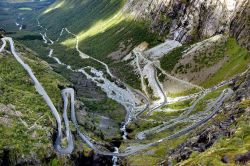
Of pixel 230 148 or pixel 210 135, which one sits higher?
pixel 210 135

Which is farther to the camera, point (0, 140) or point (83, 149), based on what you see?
point (83, 149)

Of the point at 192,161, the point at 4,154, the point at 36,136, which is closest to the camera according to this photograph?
the point at 192,161

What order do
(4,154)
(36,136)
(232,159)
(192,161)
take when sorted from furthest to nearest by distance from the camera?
(36,136), (4,154), (192,161), (232,159)

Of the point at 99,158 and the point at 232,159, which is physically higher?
the point at 99,158

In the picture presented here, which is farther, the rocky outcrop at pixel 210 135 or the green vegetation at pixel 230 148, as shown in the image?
the rocky outcrop at pixel 210 135

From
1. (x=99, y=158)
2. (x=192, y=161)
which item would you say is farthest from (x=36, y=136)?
(x=192, y=161)

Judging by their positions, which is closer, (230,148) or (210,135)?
(230,148)

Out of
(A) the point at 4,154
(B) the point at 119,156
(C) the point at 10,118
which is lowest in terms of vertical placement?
(B) the point at 119,156

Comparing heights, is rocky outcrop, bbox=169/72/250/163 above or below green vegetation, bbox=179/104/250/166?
above

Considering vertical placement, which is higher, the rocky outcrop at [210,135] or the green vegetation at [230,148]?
the rocky outcrop at [210,135]

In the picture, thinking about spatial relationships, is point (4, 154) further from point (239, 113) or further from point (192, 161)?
point (239, 113)

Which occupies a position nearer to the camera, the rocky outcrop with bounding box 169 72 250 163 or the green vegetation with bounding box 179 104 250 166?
the green vegetation with bounding box 179 104 250 166
